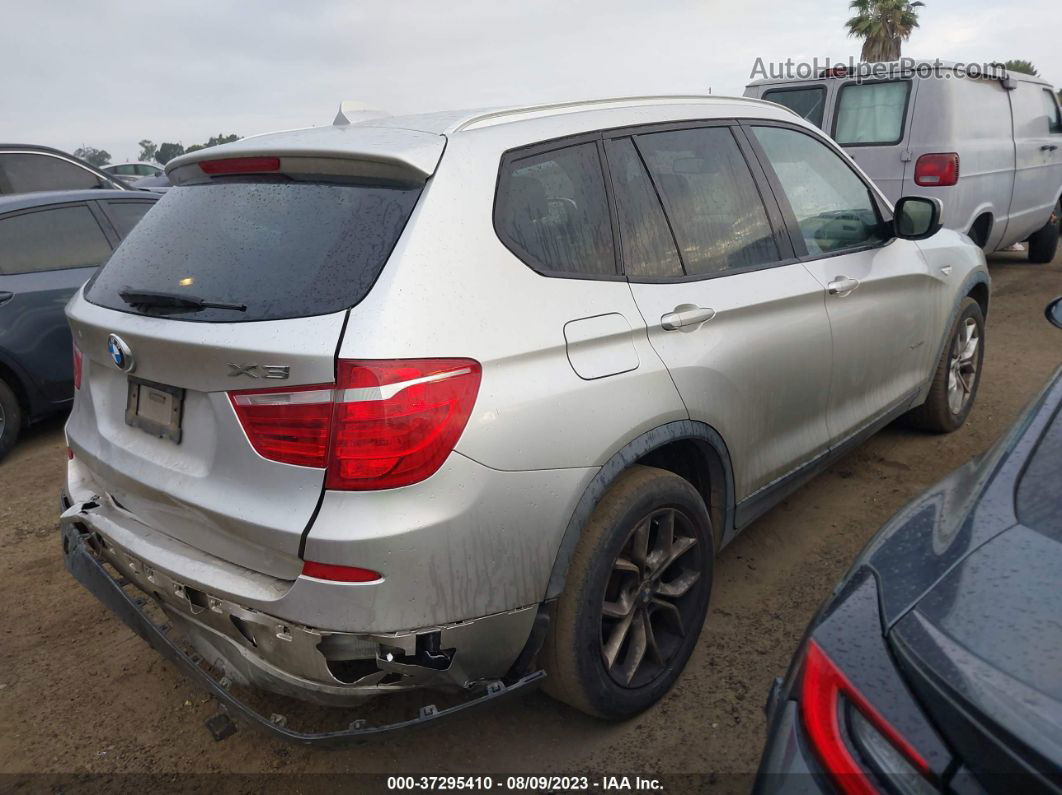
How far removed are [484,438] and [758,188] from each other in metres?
1.70

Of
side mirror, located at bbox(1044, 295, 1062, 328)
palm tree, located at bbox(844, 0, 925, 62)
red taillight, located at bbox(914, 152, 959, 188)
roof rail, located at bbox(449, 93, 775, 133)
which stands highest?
palm tree, located at bbox(844, 0, 925, 62)

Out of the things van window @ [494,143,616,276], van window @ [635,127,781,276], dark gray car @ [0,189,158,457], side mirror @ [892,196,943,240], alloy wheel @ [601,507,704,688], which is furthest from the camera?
dark gray car @ [0,189,158,457]

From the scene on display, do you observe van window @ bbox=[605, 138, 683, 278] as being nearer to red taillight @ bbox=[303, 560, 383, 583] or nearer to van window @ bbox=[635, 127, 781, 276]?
van window @ bbox=[635, 127, 781, 276]

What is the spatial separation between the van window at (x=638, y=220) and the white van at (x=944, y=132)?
5.05m

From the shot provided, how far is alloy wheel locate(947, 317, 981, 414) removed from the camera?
4.28 m

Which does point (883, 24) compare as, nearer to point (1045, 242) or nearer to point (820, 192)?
point (1045, 242)

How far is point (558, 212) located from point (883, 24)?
36.1 metres

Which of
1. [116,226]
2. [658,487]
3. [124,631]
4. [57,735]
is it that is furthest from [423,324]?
[116,226]

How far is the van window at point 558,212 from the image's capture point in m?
2.11

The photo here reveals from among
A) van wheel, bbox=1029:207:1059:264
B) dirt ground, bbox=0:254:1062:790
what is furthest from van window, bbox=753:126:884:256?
van wheel, bbox=1029:207:1059:264

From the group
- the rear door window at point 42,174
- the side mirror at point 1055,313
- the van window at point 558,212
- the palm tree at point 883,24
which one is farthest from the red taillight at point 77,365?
the palm tree at point 883,24

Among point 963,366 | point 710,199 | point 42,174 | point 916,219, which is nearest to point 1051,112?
point 963,366

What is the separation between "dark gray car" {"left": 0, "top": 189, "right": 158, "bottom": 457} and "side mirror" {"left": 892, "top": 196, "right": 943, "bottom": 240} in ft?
15.5

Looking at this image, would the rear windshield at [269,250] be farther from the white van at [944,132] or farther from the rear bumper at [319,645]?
the white van at [944,132]
